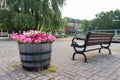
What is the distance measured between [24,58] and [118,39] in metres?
10.2

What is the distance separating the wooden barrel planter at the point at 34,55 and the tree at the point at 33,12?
12.4 m

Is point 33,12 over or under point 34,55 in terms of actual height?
over

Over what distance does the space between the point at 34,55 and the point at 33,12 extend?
47.4 feet

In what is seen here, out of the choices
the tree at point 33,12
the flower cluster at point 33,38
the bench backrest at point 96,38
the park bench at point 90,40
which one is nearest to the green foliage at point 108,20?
the tree at point 33,12

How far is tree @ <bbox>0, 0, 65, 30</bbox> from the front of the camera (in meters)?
15.7

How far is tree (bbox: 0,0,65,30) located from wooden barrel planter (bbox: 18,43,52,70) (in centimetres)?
1240

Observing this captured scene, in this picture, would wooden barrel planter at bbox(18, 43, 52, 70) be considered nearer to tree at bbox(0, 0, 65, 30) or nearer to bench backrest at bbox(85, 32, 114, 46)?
bench backrest at bbox(85, 32, 114, 46)

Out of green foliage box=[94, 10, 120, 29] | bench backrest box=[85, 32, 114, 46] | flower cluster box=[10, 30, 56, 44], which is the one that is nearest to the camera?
flower cluster box=[10, 30, 56, 44]

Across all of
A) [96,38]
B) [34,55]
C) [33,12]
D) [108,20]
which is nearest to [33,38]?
[34,55]

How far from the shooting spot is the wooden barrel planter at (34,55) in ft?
10.9

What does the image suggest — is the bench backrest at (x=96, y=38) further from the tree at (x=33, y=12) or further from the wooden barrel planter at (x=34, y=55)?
the tree at (x=33, y=12)

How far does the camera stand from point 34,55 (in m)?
3.31

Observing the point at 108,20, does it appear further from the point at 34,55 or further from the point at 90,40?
the point at 34,55

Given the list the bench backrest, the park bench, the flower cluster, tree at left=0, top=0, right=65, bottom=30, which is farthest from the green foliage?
the flower cluster
